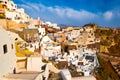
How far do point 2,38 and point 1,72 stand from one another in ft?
7.52

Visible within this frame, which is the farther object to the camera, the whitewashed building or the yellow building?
the yellow building

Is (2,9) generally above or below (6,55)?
above

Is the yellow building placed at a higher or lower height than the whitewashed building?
higher

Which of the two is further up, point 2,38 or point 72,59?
point 2,38

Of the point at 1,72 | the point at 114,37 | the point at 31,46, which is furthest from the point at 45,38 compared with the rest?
the point at 114,37

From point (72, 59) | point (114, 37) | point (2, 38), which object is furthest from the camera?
point (114, 37)

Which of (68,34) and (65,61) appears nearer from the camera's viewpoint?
(65,61)

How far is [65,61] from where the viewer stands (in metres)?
31.0

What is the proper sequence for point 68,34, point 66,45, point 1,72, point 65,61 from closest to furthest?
point 1,72
point 65,61
point 66,45
point 68,34

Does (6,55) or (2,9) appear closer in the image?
(6,55)

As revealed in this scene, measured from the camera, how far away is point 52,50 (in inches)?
1401

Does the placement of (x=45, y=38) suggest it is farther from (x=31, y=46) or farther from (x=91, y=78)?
(x=91, y=78)

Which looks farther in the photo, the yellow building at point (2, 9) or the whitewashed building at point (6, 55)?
the yellow building at point (2, 9)

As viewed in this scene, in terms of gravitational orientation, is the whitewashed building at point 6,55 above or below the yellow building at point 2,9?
below
